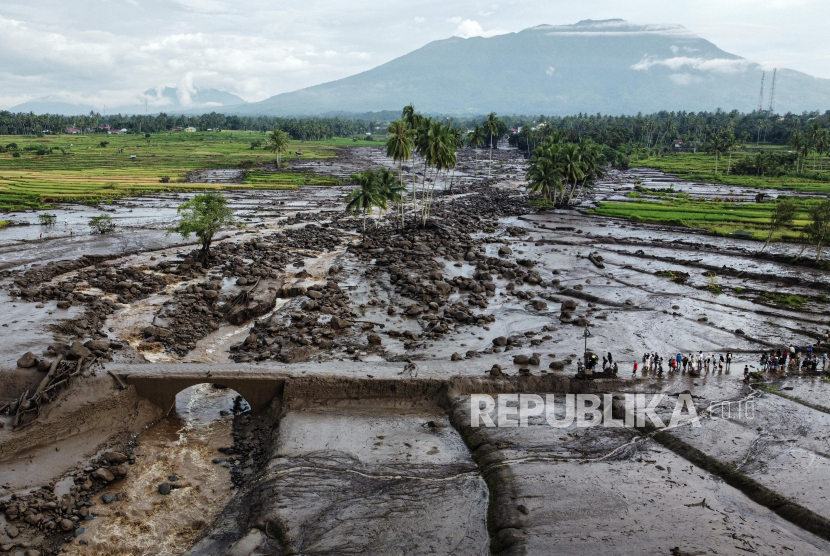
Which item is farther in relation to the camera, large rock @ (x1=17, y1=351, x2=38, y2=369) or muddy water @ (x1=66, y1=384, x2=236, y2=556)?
large rock @ (x1=17, y1=351, x2=38, y2=369)

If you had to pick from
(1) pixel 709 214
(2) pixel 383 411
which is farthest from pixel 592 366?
(1) pixel 709 214

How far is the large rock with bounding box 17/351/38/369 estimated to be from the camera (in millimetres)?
27672

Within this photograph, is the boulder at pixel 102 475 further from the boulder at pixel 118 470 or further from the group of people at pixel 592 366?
the group of people at pixel 592 366

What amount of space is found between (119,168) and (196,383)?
377 ft

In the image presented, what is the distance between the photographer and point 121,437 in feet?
83.0

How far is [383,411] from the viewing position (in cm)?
2766

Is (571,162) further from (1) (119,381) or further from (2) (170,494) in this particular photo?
(2) (170,494)

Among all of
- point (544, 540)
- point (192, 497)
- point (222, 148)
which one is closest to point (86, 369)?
point (192, 497)

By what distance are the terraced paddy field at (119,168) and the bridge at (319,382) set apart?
64.9m

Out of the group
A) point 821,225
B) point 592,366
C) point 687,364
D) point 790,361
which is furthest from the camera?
point 821,225

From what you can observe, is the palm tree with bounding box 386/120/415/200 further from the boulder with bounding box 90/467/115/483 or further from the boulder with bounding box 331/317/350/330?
the boulder with bounding box 90/467/115/483

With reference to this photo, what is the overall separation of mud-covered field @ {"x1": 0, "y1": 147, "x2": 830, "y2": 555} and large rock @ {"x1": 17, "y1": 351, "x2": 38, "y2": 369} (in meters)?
0.12

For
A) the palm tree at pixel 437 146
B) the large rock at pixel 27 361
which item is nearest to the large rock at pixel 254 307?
the large rock at pixel 27 361

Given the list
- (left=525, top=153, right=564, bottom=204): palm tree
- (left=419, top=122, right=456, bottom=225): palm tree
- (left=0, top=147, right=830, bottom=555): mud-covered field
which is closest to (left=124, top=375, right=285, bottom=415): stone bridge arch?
(left=0, top=147, right=830, bottom=555): mud-covered field
